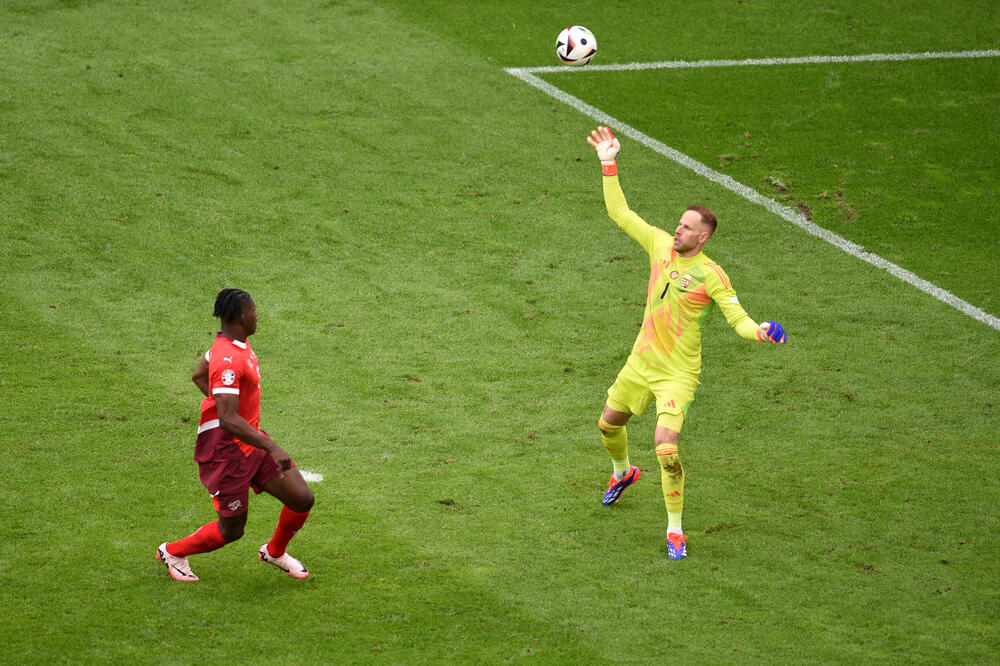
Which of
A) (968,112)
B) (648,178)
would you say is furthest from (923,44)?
(648,178)

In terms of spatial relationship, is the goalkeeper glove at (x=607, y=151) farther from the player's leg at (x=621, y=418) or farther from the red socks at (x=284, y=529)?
the red socks at (x=284, y=529)

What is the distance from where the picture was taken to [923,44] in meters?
19.2

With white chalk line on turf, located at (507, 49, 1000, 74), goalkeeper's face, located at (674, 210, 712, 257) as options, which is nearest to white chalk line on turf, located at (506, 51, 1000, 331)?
white chalk line on turf, located at (507, 49, 1000, 74)

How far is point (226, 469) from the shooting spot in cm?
704

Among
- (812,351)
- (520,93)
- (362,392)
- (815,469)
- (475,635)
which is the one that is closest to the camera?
(475,635)

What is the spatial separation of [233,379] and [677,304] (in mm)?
3211

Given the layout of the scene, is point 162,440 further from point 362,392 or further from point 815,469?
point 815,469

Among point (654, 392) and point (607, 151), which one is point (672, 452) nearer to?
point (654, 392)

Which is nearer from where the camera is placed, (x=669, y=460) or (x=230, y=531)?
(x=230, y=531)

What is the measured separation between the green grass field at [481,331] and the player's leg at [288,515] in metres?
0.15

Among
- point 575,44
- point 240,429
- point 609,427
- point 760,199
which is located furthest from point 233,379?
point 760,199

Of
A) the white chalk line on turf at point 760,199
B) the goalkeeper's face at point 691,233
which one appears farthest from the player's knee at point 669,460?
the white chalk line on turf at point 760,199

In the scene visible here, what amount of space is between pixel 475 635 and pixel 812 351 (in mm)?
5753

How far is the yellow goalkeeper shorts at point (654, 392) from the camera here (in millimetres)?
8031
